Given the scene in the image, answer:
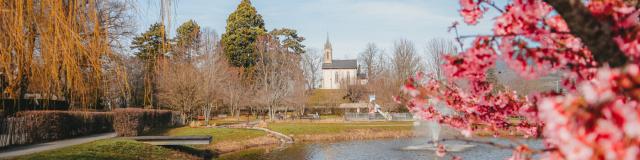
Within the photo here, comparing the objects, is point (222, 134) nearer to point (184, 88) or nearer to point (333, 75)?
point (184, 88)

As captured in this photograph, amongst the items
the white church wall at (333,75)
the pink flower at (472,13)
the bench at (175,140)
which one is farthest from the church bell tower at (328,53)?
the pink flower at (472,13)

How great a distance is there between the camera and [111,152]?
46.9ft

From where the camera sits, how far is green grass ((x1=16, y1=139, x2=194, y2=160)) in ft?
40.0

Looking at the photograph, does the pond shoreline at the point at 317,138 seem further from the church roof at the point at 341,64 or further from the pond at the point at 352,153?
the church roof at the point at 341,64

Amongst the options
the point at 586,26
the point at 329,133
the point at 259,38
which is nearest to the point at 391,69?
the point at 259,38

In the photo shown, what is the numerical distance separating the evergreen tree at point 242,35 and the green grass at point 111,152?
40275mm

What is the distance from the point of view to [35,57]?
15.3 ft

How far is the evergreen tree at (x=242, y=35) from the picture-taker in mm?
57562

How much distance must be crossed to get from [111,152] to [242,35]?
145ft

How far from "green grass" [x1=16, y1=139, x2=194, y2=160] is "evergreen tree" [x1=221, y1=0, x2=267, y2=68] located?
4027 cm

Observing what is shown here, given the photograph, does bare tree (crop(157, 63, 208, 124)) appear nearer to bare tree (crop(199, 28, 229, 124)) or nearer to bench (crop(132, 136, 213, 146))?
bare tree (crop(199, 28, 229, 124))

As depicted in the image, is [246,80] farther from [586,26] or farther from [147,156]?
[586,26]

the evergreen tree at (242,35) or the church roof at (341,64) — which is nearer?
the evergreen tree at (242,35)

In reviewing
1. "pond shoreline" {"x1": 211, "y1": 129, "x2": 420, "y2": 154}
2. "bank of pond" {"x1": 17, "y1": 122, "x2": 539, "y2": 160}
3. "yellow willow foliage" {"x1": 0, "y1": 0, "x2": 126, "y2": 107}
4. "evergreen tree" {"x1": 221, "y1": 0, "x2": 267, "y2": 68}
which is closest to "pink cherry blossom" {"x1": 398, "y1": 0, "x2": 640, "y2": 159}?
"yellow willow foliage" {"x1": 0, "y1": 0, "x2": 126, "y2": 107}
